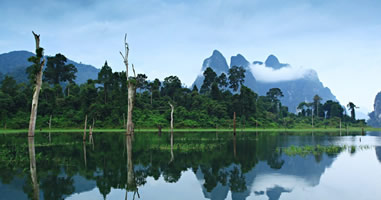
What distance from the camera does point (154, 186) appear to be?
1197cm

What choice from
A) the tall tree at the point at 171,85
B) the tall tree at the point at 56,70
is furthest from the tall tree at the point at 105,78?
the tall tree at the point at 171,85

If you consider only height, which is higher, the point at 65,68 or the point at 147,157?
the point at 65,68

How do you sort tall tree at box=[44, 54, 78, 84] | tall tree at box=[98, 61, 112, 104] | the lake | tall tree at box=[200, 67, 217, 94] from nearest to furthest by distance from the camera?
the lake
tall tree at box=[98, 61, 112, 104]
tall tree at box=[44, 54, 78, 84]
tall tree at box=[200, 67, 217, 94]

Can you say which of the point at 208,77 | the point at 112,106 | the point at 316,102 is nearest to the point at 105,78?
the point at 112,106

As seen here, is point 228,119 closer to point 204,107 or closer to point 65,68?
point 204,107

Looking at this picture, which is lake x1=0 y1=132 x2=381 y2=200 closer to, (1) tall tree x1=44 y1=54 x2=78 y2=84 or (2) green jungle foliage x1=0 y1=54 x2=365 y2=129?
(2) green jungle foliage x1=0 y1=54 x2=365 y2=129

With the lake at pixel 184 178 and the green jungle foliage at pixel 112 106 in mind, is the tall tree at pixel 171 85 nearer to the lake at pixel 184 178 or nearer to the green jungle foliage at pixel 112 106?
the green jungle foliage at pixel 112 106

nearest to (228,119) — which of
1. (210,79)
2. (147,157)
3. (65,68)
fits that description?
(210,79)

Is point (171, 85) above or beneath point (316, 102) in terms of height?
above

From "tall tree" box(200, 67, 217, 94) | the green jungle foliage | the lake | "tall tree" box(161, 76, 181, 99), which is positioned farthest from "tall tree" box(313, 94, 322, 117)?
the lake

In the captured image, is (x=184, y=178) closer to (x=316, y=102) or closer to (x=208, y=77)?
(x=208, y=77)

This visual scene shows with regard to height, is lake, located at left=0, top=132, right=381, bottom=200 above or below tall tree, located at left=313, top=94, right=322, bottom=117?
below

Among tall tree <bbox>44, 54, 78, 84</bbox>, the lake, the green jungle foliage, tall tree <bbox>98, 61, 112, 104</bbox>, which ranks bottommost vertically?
the lake

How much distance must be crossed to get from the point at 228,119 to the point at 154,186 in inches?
2854
